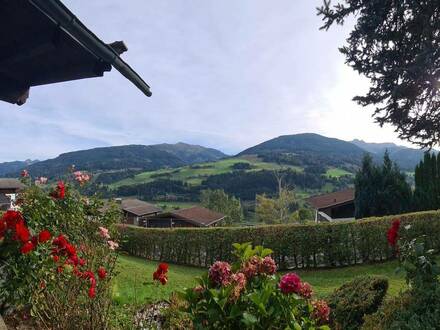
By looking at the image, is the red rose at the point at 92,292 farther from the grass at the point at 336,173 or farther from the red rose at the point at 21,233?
the grass at the point at 336,173

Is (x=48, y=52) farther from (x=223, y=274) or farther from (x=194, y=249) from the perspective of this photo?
(x=194, y=249)

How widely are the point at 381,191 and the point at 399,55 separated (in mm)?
17163

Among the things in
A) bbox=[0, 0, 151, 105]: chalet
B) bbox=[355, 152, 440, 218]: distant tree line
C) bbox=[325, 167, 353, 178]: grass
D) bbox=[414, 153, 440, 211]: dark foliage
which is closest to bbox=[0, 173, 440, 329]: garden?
bbox=[0, 0, 151, 105]: chalet

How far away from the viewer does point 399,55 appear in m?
Answer: 8.73

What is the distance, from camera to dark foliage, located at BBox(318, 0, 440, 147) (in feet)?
24.8

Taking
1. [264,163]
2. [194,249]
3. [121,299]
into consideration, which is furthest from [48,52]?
[264,163]

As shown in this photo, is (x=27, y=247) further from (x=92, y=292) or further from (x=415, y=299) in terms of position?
(x=415, y=299)

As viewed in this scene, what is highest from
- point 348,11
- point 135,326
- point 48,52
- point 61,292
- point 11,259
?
point 348,11

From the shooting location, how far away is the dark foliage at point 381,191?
23.6 m

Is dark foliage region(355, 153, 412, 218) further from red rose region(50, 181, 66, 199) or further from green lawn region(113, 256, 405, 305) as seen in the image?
red rose region(50, 181, 66, 199)

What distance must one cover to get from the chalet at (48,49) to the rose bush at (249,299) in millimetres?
2177

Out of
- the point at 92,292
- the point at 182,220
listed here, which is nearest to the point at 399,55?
the point at 92,292

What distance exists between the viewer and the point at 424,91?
8.23 metres

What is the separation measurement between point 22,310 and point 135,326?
1.51 meters
